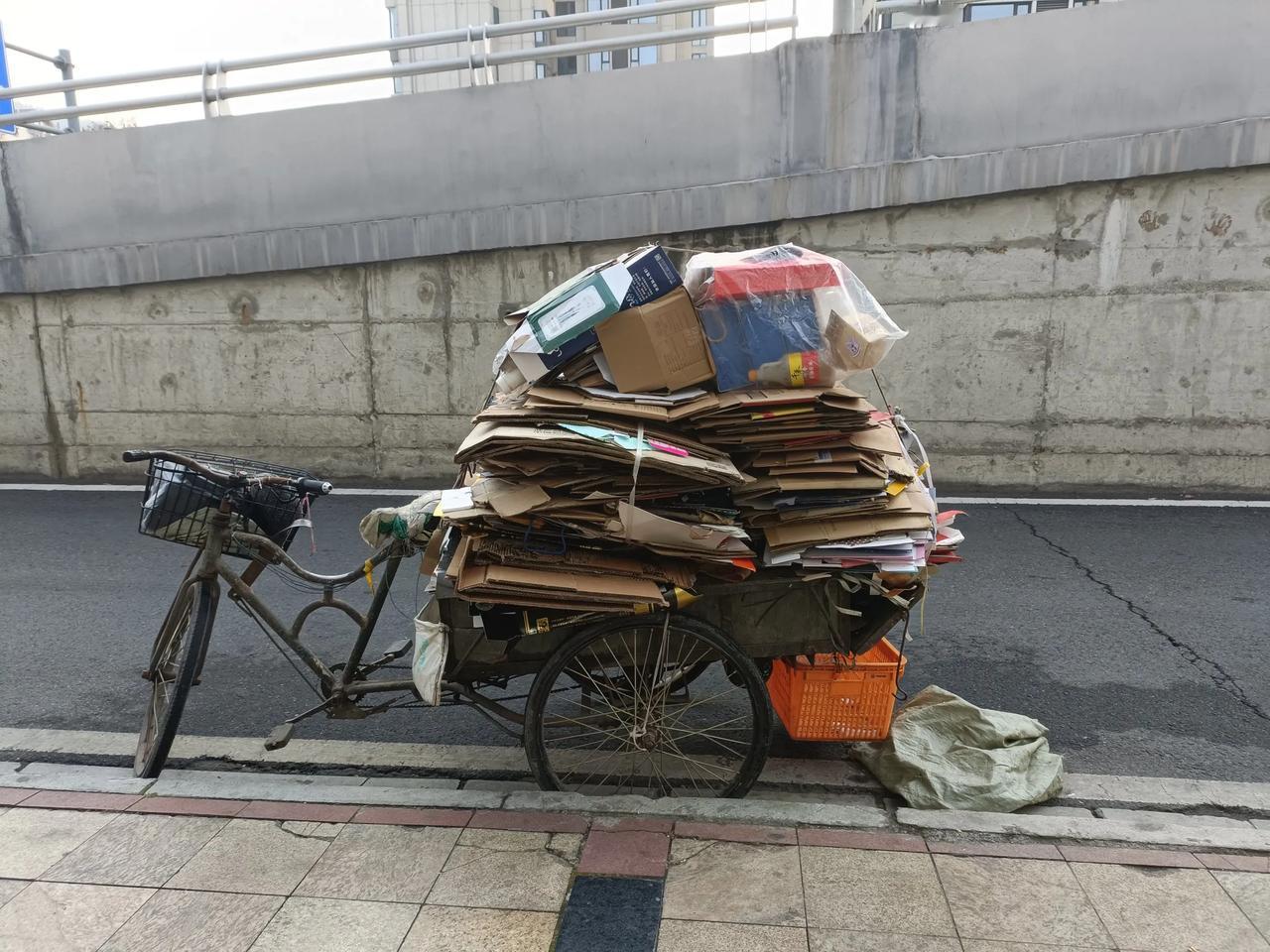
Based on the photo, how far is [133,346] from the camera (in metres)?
8.95

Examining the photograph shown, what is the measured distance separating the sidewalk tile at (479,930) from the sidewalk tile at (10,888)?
1.39 metres

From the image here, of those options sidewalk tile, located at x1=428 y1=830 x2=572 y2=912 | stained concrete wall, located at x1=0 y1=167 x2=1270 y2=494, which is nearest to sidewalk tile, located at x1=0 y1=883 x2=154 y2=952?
sidewalk tile, located at x1=428 y1=830 x2=572 y2=912

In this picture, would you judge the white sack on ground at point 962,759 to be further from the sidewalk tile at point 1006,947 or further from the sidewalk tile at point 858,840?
the sidewalk tile at point 1006,947

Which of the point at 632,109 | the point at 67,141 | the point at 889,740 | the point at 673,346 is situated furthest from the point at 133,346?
the point at 889,740

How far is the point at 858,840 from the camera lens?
2959 millimetres

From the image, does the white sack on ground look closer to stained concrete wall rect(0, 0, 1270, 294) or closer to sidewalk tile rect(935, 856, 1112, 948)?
sidewalk tile rect(935, 856, 1112, 948)

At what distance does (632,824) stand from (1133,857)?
1.72 m

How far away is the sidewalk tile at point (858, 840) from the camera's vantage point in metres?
2.92

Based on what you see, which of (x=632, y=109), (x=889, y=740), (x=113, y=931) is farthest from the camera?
(x=632, y=109)

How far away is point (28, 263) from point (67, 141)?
4.58 feet

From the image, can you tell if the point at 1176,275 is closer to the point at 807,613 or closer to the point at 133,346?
the point at 807,613

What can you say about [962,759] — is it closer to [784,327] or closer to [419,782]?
[784,327]

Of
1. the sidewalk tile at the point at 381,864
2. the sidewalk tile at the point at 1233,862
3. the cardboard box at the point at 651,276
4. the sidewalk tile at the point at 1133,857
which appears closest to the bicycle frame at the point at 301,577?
→ the sidewalk tile at the point at 381,864

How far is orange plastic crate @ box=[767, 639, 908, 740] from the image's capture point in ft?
Answer: 10.7
